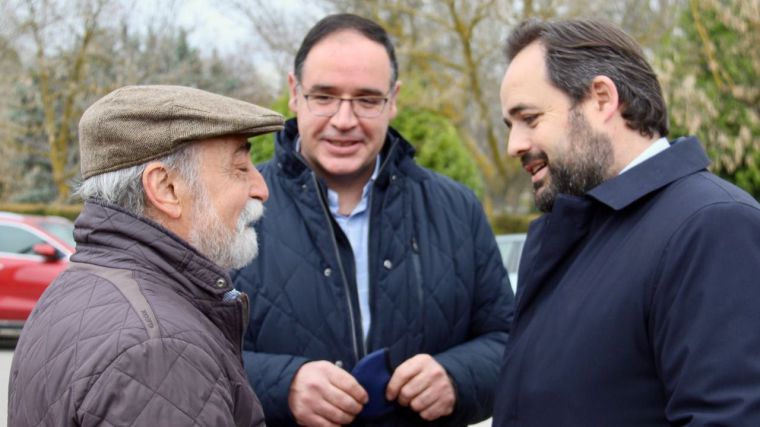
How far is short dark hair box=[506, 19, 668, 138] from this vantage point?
2092 mm

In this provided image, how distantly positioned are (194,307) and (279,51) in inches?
731

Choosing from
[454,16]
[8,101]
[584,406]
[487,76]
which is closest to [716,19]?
[454,16]

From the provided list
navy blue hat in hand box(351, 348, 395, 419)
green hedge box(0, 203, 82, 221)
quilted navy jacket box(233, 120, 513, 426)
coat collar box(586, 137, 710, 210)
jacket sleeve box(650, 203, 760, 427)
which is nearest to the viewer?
jacket sleeve box(650, 203, 760, 427)

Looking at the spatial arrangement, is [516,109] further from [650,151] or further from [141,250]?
[141,250]

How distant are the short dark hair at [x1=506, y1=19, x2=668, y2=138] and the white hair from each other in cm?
95

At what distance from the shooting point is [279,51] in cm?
1984

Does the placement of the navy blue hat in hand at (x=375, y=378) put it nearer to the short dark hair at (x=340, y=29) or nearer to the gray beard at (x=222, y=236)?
the gray beard at (x=222, y=236)

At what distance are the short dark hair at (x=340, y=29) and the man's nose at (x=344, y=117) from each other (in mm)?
198

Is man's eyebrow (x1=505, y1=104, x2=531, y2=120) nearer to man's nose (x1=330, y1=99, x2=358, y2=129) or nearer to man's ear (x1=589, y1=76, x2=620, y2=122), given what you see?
man's ear (x1=589, y1=76, x2=620, y2=122)

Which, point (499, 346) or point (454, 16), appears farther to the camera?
point (454, 16)

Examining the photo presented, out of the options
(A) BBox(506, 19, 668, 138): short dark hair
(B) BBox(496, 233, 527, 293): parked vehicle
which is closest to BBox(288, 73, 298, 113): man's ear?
(A) BBox(506, 19, 668, 138): short dark hair

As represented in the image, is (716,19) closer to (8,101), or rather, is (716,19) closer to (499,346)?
(499,346)

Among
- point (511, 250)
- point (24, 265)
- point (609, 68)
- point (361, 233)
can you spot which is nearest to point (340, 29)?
point (361, 233)

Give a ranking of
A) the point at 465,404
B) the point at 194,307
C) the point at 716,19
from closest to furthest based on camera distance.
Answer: the point at 194,307 < the point at 465,404 < the point at 716,19
